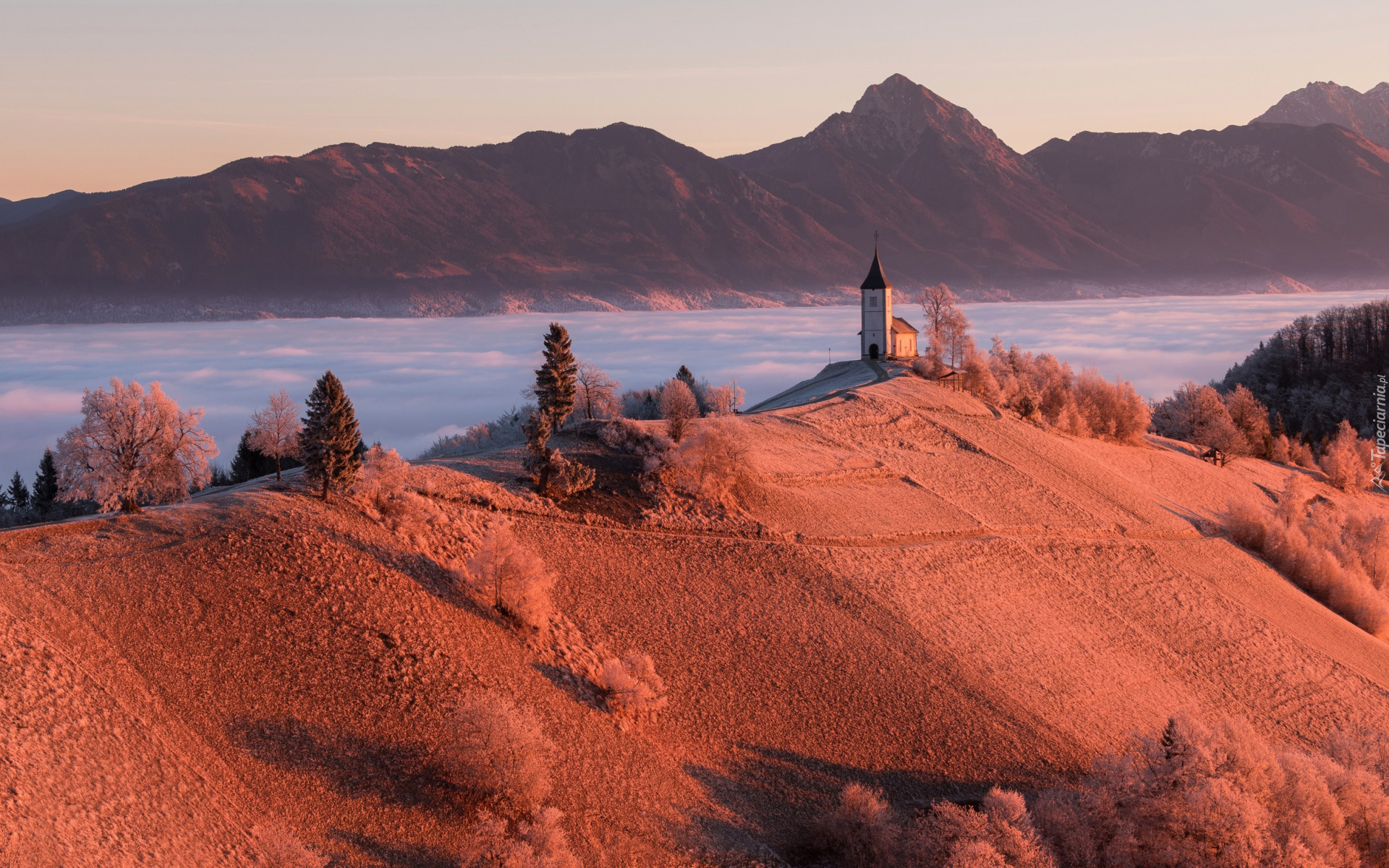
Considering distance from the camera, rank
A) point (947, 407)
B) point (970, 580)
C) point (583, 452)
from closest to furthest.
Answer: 1. point (970, 580)
2. point (583, 452)
3. point (947, 407)

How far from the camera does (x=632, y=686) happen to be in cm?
3419

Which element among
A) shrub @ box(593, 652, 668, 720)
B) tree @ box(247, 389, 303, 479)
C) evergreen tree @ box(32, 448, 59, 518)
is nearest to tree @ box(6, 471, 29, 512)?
evergreen tree @ box(32, 448, 59, 518)

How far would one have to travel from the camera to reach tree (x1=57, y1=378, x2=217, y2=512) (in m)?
38.4

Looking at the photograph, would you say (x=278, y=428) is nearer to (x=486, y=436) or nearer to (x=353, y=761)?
(x=353, y=761)

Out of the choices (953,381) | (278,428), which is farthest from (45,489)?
(953,381)

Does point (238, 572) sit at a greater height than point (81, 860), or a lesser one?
Answer: greater

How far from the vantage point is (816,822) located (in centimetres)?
3100

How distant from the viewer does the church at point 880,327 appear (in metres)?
96.0

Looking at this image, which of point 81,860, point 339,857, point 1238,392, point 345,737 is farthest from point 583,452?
point 1238,392

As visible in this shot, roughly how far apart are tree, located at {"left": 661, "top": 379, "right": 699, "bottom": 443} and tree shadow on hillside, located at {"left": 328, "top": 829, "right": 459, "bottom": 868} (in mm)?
31074

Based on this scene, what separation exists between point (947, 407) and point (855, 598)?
1454 inches

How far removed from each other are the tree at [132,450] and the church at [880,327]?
2645 inches

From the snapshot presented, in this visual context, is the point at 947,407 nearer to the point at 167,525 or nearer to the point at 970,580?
the point at 970,580

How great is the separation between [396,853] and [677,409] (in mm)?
33172
